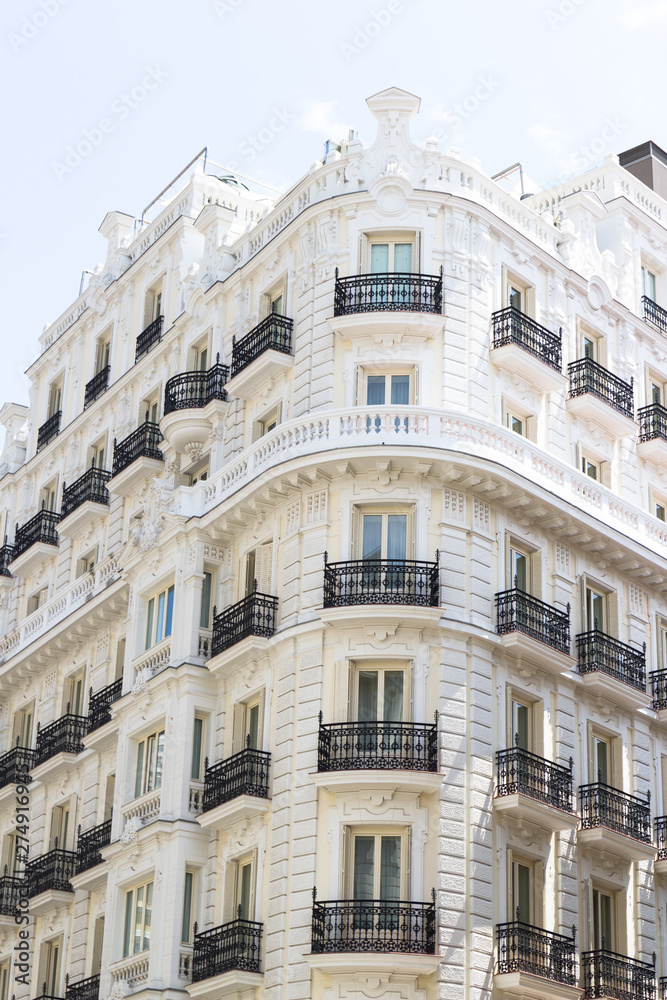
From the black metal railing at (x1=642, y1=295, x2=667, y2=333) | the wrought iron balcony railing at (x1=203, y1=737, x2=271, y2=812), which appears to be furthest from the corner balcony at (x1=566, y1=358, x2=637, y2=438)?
the wrought iron balcony railing at (x1=203, y1=737, x2=271, y2=812)

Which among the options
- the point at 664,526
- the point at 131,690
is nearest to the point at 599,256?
the point at 664,526

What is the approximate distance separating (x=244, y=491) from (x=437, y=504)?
14.8 feet

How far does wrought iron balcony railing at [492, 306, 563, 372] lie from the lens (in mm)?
37156

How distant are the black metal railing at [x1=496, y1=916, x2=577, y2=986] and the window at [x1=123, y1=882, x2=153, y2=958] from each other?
8040 mm

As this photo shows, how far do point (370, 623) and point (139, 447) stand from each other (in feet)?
39.2

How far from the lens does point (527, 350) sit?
37344mm

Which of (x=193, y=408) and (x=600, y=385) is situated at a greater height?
(x=600, y=385)

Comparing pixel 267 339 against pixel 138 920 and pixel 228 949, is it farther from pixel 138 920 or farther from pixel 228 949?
pixel 228 949

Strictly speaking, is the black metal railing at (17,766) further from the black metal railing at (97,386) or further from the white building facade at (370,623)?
the black metal railing at (97,386)

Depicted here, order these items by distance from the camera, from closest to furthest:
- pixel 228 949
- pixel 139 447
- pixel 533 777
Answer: pixel 228 949
pixel 533 777
pixel 139 447

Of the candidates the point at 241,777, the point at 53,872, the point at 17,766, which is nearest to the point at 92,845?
the point at 53,872

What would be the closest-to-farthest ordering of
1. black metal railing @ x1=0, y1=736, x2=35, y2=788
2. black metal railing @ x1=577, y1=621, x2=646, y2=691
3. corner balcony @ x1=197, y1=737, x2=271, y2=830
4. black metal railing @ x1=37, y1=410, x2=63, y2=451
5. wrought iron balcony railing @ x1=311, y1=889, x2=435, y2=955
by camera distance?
wrought iron balcony railing @ x1=311, y1=889, x2=435, y2=955
corner balcony @ x1=197, y1=737, x2=271, y2=830
black metal railing @ x1=577, y1=621, x2=646, y2=691
black metal railing @ x1=0, y1=736, x2=35, y2=788
black metal railing @ x1=37, y1=410, x2=63, y2=451

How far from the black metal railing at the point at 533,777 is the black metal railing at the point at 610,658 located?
275 cm

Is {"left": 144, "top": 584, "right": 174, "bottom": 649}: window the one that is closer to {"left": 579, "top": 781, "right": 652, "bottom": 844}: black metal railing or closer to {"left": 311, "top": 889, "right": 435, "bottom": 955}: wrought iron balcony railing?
{"left": 311, "top": 889, "right": 435, "bottom": 955}: wrought iron balcony railing
